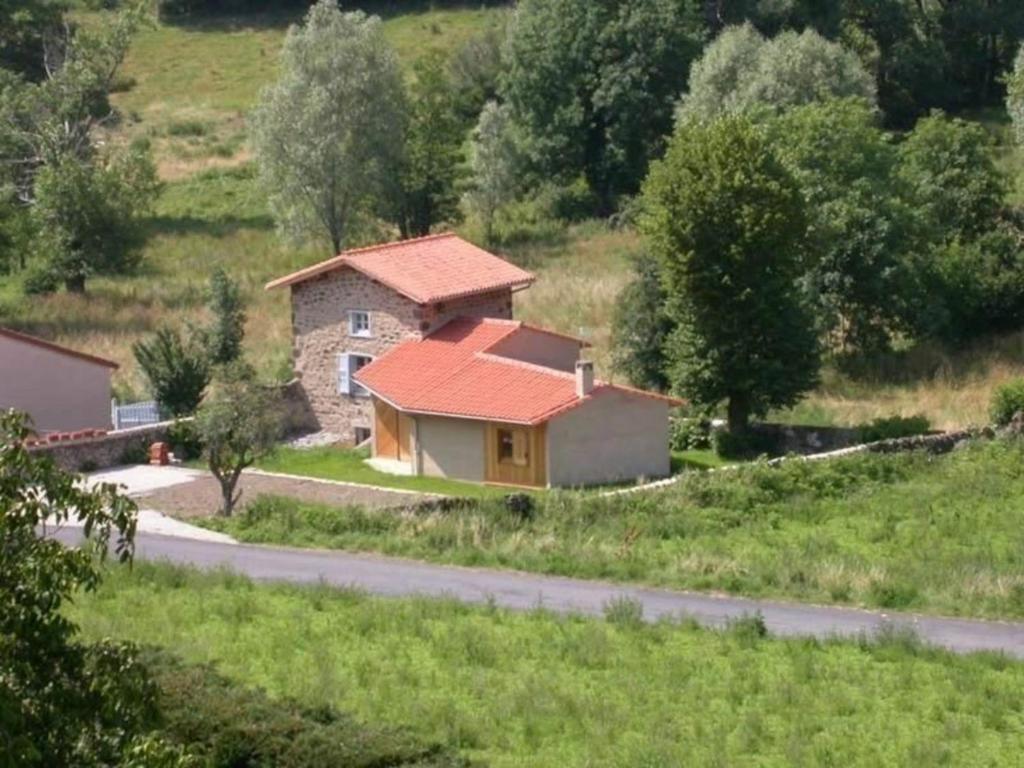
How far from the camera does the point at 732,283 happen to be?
4650 cm

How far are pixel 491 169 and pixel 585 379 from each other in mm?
27611

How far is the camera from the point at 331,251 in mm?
69250

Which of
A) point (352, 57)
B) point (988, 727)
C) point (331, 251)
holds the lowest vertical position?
point (988, 727)

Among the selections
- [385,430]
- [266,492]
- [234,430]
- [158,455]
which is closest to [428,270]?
[385,430]

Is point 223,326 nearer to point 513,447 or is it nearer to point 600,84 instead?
point 513,447

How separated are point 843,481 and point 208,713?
21.5 m

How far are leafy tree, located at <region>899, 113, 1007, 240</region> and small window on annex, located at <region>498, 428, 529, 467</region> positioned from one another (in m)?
17.5

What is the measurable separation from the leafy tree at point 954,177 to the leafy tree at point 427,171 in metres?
17.5

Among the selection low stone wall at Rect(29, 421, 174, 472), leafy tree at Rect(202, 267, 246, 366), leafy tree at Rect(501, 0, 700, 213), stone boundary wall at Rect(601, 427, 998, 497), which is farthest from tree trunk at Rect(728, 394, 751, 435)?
leafy tree at Rect(501, 0, 700, 213)

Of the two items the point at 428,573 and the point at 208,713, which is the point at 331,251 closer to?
the point at 428,573

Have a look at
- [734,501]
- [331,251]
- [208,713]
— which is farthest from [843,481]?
[331,251]

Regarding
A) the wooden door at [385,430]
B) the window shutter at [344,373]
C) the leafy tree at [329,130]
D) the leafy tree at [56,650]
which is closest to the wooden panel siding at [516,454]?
the wooden door at [385,430]

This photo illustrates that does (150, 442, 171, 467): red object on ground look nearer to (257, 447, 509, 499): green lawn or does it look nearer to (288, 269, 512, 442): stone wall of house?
(257, 447, 509, 499): green lawn

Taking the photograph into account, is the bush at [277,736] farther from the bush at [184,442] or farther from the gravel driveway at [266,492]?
the bush at [184,442]
